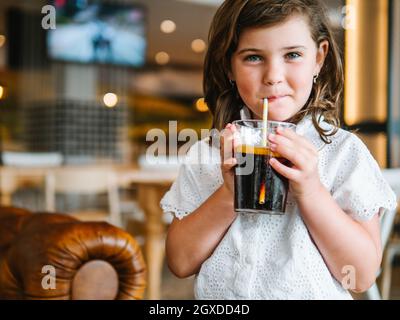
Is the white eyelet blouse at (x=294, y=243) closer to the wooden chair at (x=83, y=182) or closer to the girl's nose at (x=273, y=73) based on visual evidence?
the girl's nose at (x=273, y=73)

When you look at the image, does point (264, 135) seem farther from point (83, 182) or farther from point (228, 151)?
point (83, 182)

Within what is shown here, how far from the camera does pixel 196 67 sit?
8.98m

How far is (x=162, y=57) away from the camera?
28.1 feet

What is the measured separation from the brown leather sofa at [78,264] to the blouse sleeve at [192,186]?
0.77 ft

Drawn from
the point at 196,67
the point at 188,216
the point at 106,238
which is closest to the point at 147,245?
the point at 106,238

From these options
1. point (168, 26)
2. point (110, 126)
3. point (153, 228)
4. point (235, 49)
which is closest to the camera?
point (235, 49)

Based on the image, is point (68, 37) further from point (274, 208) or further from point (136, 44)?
point (274, 208)

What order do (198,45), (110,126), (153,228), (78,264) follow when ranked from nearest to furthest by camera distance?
(78,264) → (153,228) → (110,126) → (198,45)

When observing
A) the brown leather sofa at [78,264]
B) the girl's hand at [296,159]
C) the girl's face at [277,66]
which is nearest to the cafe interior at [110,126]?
the brown leather sofa at [78,264]

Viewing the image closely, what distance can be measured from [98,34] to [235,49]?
482 cm

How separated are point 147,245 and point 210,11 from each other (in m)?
4.35

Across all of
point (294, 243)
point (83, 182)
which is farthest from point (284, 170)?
point (83, 182)

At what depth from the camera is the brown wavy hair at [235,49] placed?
2.18 ft

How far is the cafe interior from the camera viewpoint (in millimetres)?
993
